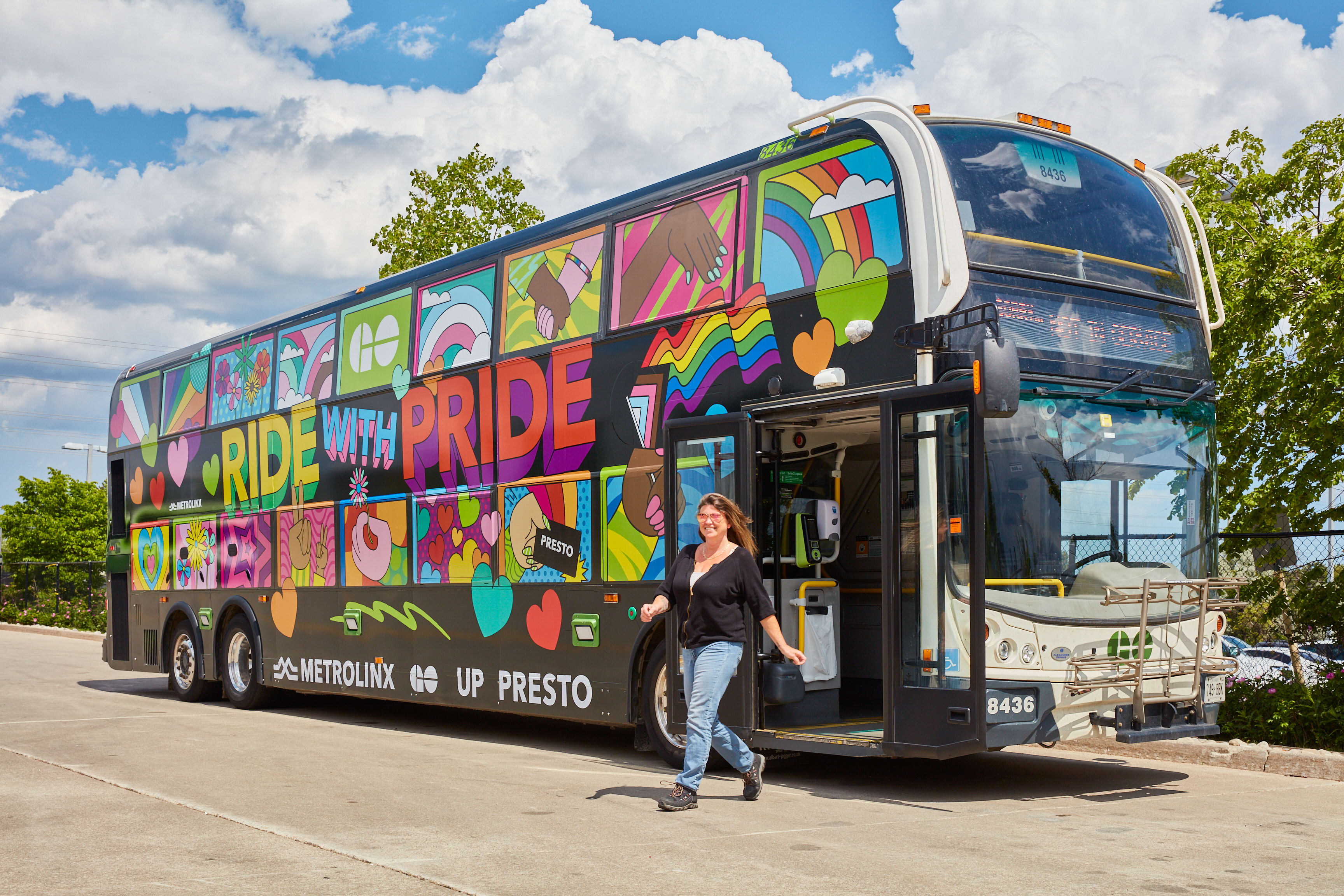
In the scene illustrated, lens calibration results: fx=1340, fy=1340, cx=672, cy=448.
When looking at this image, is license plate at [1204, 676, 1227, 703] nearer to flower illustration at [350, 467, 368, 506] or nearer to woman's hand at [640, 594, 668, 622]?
woman's hand at [640, 594, 668, 622]

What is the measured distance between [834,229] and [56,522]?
1585 inches

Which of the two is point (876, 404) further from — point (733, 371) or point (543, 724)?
point (543, 724)

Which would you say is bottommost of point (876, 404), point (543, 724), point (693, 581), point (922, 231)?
point (543, 724)

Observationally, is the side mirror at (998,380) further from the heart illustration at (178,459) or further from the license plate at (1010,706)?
the heart illustration at (178,459)

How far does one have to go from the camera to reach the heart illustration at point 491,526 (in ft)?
38.0

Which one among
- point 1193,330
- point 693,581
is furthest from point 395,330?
point 1193,330

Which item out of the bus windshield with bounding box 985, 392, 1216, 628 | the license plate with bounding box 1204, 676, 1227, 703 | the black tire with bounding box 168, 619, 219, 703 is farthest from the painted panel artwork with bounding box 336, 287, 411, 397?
the license plate with bounding box 1204, 676, 1227, 703

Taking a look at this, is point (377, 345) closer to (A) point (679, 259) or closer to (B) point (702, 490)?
(A) point (679, 259)

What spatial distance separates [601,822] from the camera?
7.49m

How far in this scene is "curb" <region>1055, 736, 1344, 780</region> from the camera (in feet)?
32.0

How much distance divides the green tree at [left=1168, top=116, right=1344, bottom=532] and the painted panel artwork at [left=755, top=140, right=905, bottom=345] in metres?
4.52

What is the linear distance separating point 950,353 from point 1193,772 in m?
4.30

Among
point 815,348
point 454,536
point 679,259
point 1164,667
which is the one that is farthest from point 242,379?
point 1164,667

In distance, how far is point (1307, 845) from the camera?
6.96 m
